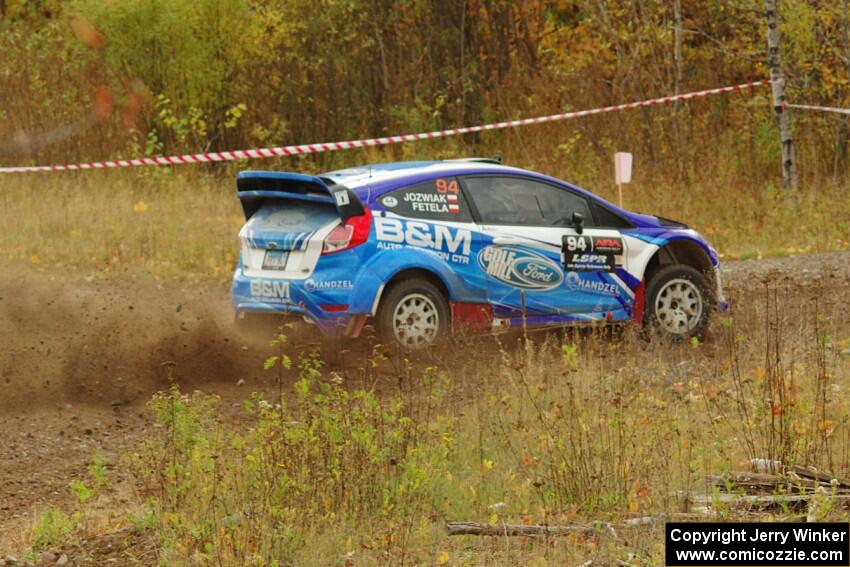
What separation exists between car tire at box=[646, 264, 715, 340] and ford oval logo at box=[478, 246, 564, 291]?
0.99 m

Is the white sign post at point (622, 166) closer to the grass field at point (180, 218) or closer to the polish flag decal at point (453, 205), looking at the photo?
the grass field at point (180, 218)

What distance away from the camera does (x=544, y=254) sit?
11977mm

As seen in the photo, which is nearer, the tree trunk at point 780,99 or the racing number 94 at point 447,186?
the racing number 94 at point 447,186

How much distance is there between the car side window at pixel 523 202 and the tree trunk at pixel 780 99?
8286 millimetres

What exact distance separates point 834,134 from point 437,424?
14.4 metres

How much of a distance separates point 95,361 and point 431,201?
2980mm

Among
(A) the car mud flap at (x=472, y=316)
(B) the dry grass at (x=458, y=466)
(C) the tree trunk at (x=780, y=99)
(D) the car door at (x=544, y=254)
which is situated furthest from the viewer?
(C) the tree trunk at (x=780, y=99)

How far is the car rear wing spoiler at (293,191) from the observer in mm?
11070

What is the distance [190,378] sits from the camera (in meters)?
11.2

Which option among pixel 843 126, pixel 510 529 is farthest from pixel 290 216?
pixel 843 126

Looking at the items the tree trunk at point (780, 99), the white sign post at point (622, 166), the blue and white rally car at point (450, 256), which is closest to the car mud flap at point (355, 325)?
the blue and white rally car at point (450, 256)

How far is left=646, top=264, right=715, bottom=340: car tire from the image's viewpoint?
12.5 metres

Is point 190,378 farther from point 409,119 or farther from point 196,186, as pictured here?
point 409,119

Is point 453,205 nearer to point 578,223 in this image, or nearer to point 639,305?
point 578,223
